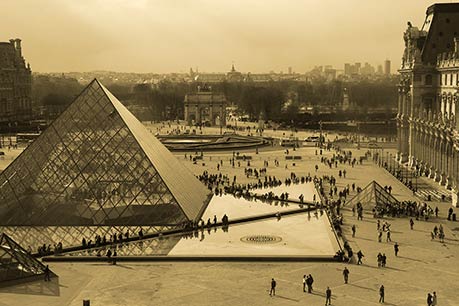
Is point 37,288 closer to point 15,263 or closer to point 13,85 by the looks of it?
point 15,263

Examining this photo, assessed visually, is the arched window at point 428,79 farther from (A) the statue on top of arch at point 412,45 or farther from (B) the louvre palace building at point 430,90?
(A) the statue on top of arch at point 412,45

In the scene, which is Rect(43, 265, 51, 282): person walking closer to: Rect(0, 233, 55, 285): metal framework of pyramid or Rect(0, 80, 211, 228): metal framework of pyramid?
Rect(0, 233, 55, 285): metal framework of pyramid

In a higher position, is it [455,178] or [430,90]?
[430,90]

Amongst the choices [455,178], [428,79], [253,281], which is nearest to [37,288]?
[253,281]

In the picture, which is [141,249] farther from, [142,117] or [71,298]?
[142,117]

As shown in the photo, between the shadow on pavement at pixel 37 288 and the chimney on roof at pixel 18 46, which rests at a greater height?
the chimney on roof at pixel 18 46

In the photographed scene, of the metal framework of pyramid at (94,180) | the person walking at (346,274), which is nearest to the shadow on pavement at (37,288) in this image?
the metal framework of pyramid at (94,180)
